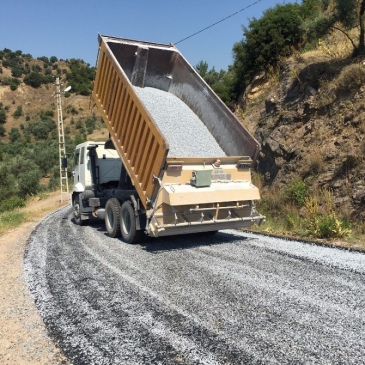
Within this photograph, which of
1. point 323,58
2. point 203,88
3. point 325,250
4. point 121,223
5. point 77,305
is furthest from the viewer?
point 323,58

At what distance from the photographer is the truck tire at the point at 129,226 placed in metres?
7.50

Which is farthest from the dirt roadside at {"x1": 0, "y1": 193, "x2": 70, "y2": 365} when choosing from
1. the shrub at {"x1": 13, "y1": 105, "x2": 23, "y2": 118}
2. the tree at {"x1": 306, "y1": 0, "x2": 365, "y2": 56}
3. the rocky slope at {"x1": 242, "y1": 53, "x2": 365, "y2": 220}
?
the shrub at {"x1": 13, "y1": 105, "x2": 23, "y2": 118}

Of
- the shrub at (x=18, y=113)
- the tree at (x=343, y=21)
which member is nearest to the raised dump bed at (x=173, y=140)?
the tree at (x=343, y=21)

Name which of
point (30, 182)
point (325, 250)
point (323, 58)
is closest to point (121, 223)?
point (325, 250)

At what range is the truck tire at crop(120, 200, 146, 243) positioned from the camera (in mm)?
7496

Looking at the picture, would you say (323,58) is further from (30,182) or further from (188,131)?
(30,182)

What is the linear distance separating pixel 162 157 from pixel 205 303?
2927 mm

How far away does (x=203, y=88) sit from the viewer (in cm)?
870

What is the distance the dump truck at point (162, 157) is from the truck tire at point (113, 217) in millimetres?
24

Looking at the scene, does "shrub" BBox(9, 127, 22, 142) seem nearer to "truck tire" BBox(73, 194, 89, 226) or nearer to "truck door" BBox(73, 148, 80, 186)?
"truck door" BBox(73, 148, 80, 186)

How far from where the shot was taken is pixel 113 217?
331 inches

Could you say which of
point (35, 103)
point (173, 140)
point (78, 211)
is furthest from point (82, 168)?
point (35, 103)

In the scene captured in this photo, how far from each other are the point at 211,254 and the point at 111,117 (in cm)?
418

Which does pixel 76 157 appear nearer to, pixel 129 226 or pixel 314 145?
pixel 129 226
